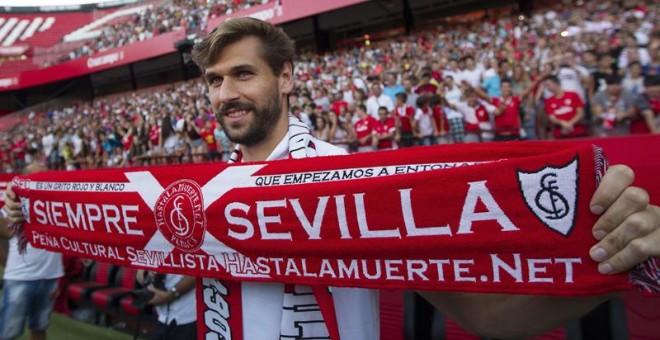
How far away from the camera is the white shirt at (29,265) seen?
11.9 feet

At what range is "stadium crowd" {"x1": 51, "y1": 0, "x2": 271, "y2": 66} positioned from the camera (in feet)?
61.5

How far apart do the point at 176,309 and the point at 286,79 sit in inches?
76.7

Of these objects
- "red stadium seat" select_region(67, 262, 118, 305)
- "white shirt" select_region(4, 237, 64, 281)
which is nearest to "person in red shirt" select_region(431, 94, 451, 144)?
"red stadium seat" select_region(67, 262, 118, 305)

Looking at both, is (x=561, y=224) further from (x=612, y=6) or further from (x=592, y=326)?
(x=612, y=6)

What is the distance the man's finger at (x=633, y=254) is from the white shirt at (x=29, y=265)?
385 centimetres

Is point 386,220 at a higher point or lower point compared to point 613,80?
lower

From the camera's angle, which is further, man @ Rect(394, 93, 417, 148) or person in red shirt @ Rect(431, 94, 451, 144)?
man @ Rect(394, 93, 417, 148)

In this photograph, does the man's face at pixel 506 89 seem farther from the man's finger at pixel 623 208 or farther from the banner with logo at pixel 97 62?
the banner with logo at pixel 97 62

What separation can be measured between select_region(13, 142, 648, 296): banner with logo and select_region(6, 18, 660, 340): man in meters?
0.06

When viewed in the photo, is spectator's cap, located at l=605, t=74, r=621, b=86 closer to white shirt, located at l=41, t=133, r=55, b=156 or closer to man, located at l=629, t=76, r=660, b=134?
man, located at l=629, t=76, r=660, b=134

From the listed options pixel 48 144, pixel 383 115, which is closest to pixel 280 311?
pixel 383 115

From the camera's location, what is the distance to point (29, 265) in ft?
12.0

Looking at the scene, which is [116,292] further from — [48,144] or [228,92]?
[48,144]

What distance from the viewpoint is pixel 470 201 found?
3.85 feet
